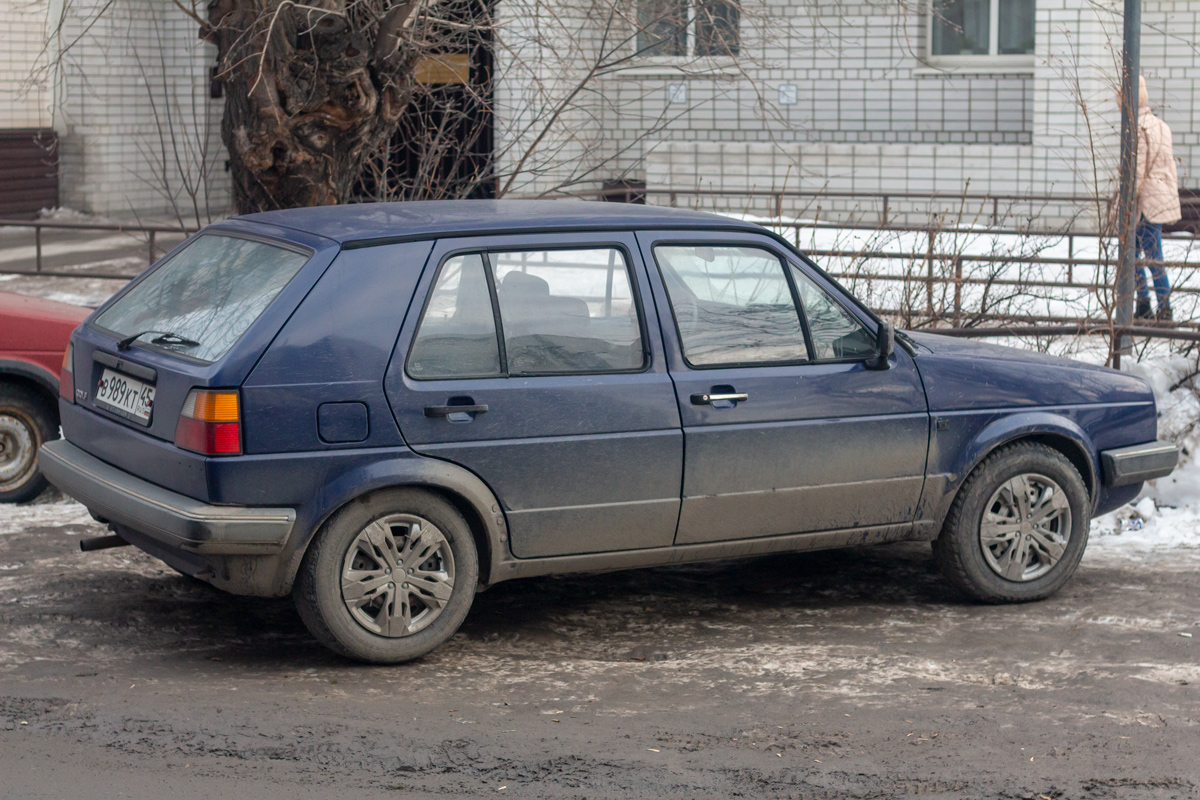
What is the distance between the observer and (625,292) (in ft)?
16.8

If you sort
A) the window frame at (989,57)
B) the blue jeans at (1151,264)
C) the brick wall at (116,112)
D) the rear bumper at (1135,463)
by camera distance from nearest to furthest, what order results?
the rear bumper at (1135,463)
the blue jeans at (1151,264)
the window frame at (989,57)
the brick wall at (116,112)

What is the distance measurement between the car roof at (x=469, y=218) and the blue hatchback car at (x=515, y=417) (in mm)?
17

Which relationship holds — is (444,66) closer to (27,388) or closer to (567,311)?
(27,388)

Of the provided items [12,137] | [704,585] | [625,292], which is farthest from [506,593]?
[12,137]

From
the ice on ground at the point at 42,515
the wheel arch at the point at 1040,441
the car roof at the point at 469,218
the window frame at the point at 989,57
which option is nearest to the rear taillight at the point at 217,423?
the car roof at the point at 469,218

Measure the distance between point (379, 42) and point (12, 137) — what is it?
530 inches

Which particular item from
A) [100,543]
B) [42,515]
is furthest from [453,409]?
[42,515]

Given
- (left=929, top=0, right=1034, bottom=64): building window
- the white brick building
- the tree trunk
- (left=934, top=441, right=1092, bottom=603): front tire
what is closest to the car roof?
(left=934, top=441, right=1092, bottom=603): front tire

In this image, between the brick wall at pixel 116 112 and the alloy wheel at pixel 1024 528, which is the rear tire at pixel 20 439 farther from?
the brick wall at pixel 116 112

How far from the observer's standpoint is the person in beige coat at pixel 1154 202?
8869mm

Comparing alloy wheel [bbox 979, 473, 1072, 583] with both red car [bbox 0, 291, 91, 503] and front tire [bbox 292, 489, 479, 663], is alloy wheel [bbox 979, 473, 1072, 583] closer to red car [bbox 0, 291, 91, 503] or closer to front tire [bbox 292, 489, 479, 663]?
front tire [bbox 292, 489, 479, 663]

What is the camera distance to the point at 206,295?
16.2 feet

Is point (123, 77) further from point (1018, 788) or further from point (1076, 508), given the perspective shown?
point (1018, 788)

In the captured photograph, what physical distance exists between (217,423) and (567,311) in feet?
4.14
